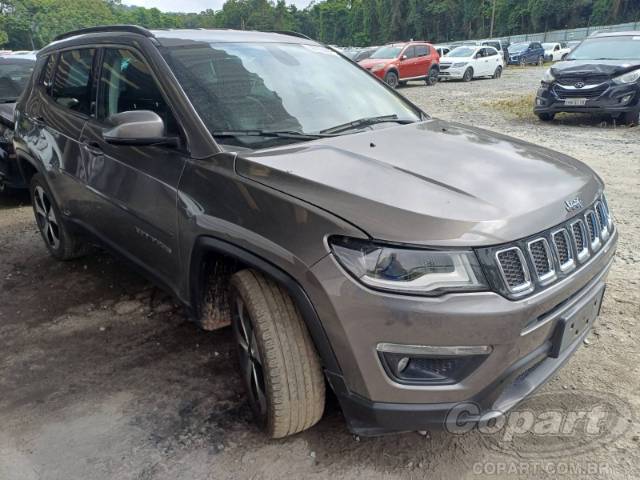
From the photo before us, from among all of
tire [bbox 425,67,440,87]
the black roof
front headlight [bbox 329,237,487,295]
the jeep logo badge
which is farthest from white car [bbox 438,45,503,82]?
front headlight [bbox 329,237,487,295]

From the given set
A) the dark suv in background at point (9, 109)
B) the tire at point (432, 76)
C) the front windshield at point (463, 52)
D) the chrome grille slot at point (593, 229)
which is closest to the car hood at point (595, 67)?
the chrome grille slot at point (593, 229)

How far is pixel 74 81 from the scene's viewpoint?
363 cm

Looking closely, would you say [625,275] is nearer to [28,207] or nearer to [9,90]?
[28,207]

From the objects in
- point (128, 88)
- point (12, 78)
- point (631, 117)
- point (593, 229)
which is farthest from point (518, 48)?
point (593, 229)

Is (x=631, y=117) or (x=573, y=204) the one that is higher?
(x=573, y=204)

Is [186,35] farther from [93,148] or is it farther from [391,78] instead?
[391,78]

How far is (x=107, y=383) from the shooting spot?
2.85 meters

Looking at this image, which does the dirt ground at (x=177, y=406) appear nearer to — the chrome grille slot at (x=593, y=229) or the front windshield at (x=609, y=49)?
the chrome grille slot at (x=593, y=229)

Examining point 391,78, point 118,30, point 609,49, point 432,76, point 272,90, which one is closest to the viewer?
point 272,90

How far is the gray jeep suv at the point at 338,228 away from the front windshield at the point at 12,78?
13.3 feet

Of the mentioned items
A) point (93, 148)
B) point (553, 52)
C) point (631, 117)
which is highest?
point (93, 148)

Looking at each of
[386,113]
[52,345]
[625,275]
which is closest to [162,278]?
[52,345]

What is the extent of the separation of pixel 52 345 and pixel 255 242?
76.1 inches

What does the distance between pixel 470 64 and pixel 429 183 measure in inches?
875
